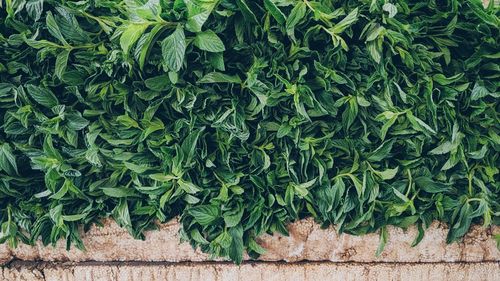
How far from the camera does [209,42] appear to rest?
1.90 metres

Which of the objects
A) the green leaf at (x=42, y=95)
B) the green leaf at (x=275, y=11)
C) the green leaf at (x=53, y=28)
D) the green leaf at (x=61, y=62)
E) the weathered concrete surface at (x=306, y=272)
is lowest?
the weathered concrete surface at (x=306, y=272)

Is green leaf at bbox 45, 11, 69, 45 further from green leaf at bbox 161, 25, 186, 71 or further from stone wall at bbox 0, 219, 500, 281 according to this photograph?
stone wall at bbox 0, 219, 500, 281

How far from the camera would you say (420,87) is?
2094 mm

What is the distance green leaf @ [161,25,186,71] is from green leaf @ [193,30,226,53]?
8 centimetres

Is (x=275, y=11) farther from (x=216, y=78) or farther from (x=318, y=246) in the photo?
(x=318, y=246)

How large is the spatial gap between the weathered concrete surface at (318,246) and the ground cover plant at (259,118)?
0.07 meters

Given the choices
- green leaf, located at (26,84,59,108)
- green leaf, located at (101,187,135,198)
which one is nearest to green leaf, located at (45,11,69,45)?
green leaf, located at (26,84,59,108)

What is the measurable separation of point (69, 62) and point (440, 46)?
151cm

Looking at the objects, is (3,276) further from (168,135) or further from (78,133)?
(168,135)

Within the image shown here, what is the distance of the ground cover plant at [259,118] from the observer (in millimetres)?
2016

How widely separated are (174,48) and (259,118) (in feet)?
1.53

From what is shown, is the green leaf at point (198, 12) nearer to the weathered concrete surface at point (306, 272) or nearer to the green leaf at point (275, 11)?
the green leaf at point (275, 11)

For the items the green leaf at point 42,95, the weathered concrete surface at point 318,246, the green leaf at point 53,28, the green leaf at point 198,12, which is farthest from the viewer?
the weathered concrete surface at point 318,246

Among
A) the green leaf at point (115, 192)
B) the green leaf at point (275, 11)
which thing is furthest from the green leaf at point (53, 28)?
the green leaf at point (275, 11)
